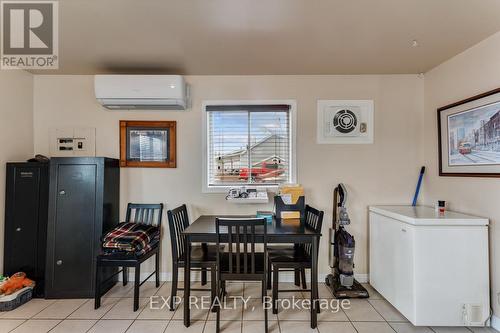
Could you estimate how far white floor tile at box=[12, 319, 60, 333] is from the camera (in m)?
2.10

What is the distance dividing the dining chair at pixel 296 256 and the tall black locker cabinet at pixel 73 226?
180 centimetres

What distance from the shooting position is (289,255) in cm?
242

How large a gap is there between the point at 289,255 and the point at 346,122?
66.4 inches

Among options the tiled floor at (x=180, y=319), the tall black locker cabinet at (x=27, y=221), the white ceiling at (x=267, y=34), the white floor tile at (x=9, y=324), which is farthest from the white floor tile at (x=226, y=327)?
the white ceiling at (x=267, y=34)

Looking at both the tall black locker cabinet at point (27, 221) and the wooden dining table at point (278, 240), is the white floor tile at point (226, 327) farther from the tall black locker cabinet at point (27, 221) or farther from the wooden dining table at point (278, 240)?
the tall black locker cabinet at point (27, 221)

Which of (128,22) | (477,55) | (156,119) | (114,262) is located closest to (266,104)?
(156,119)

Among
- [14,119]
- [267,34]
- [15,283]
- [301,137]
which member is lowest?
[15,283]

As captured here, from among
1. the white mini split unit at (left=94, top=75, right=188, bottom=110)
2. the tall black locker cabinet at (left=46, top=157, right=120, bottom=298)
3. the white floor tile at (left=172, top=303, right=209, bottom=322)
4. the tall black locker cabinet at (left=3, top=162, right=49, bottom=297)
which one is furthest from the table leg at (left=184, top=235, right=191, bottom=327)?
the tall black locker cabinet at (left=3, top=162, right=49, bottom=297)

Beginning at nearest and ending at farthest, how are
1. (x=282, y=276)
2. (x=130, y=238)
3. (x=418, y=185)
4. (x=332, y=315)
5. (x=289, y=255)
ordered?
1. (x=332, y=315)
2. (x=289, y=255)
3. (x=130, y=238)
4. (x=418, y=185)
5. (x=282, y=276)

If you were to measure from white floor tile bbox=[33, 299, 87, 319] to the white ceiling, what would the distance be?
2.46 meters

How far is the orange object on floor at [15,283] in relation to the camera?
244 cm

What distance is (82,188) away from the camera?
2617mm

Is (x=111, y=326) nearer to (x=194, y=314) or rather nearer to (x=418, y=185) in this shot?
(x=194, y=314)

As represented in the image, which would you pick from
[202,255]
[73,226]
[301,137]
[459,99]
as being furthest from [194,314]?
[459,99]
